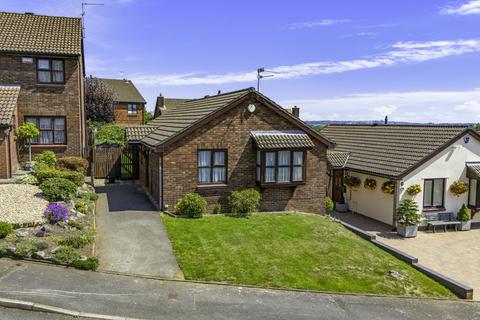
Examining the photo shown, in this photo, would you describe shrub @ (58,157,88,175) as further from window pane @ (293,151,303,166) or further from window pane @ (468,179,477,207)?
window pane @ (468,179,477,207)

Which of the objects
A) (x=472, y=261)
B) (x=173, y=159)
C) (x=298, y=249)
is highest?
(x=173, y=159)

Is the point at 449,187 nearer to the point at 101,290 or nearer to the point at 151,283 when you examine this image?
the point at 151,283

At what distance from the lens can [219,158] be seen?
18375 mm

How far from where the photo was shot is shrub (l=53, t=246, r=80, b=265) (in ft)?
38.2

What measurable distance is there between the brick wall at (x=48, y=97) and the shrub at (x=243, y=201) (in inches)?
448

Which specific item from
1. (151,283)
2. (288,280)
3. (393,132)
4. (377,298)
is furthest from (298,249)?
(393,132)

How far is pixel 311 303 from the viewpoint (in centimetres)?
1082

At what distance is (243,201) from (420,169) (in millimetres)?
9707

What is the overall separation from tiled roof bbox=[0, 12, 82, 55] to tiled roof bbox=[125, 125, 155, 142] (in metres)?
5.41

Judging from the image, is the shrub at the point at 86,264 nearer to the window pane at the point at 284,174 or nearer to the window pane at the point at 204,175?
the window pane at the point at 204,175

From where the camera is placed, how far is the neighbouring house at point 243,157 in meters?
17.6

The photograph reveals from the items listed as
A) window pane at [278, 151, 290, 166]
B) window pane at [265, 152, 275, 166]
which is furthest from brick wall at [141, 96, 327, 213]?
window pane at [278, 151, 290, 166]

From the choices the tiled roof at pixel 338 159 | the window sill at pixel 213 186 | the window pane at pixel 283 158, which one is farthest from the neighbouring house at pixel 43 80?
the tiled roof at pixel 338 159

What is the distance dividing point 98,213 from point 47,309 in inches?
330
